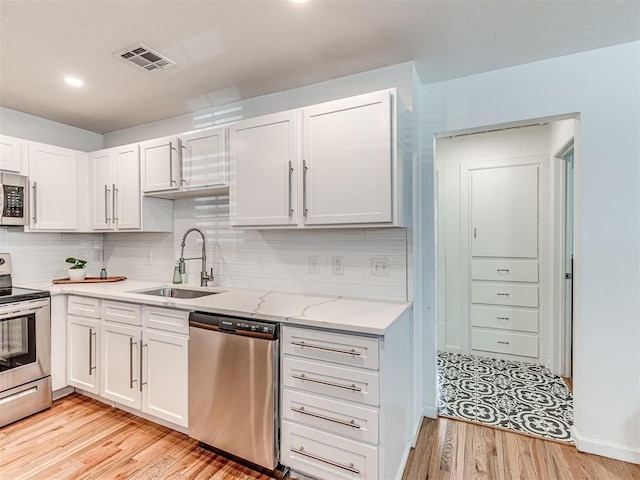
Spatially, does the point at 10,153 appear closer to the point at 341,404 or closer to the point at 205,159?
the point at 205,159

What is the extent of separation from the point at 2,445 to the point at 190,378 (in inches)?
52.1

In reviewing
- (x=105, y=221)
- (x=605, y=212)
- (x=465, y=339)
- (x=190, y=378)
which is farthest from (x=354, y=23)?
(x=465, y=339)

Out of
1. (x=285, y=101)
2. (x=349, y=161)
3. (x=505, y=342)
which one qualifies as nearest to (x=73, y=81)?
(x=285, y=101)

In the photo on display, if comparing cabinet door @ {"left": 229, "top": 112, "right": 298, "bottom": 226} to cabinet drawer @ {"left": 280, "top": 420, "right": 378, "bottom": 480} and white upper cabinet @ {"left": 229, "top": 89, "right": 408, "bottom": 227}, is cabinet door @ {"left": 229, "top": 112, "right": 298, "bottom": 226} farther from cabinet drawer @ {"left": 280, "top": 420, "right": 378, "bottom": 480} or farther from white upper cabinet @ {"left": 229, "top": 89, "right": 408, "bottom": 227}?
cabinet drawer @ {"left": 280, "top": 420, "right": 378, "bottom": 480}

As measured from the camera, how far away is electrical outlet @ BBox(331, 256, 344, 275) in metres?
2.43

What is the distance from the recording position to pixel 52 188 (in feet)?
10.1

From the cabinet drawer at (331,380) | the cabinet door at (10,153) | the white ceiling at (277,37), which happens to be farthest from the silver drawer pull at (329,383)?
the cabinet door at (10,153)

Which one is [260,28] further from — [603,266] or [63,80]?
[603,266]

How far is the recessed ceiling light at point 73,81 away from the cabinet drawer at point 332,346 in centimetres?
242

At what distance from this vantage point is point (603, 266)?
204cm

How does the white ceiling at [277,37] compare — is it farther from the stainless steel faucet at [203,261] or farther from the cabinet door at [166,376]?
the cabinet door at [166,376]

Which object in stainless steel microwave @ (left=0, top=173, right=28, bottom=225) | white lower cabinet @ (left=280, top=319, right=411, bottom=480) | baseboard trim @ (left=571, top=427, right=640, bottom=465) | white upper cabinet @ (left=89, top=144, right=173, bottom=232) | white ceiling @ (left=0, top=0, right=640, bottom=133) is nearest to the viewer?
white lower cabinet @ (left=280, top=319, right=411, bottom=480)

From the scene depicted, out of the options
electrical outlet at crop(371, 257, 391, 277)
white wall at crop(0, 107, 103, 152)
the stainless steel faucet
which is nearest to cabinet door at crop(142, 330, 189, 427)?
the stainless steel faucet

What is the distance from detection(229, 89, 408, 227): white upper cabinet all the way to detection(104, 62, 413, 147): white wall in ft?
1.20
